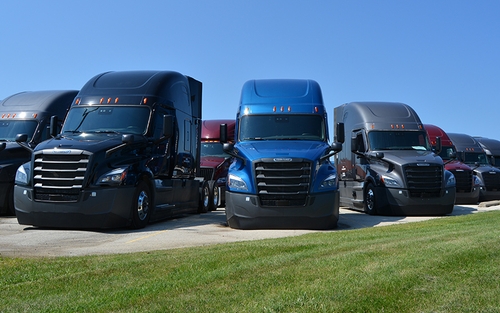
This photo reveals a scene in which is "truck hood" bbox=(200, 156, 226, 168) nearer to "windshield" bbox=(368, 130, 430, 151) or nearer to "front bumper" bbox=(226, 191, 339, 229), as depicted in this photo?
"windshield" bbox=(368, 130, 430, 151)

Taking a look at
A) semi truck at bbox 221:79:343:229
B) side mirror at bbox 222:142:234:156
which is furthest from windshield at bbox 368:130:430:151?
side mirror at bbox 222:142:234:156

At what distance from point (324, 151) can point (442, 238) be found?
4.89 metres

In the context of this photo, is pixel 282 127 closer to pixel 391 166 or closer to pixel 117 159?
pixel 117 159

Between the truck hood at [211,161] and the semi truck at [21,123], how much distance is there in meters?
4.84

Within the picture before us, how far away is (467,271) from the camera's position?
6766 mm

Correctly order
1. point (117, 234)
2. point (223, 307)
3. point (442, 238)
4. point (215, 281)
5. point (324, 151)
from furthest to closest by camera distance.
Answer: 1. point (324, 151)
2. point (117, 234)
3. point (442, 238)
4. point (215, 281)
5. point (223, 307)

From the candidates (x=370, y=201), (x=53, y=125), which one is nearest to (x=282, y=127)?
(x=53, y=125)

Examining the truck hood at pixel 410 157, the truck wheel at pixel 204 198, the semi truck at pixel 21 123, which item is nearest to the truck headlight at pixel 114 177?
the semi truck at pixel 21 123

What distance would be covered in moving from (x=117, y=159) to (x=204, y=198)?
21.1ft

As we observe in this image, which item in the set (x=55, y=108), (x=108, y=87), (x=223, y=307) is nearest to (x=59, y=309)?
(x=223, y=307)

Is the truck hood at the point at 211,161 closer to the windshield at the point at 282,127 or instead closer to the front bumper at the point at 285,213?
the windshield at the point at 282,127

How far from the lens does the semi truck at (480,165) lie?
27.9m

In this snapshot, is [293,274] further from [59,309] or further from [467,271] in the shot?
[59,309]

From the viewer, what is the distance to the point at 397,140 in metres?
20.0
